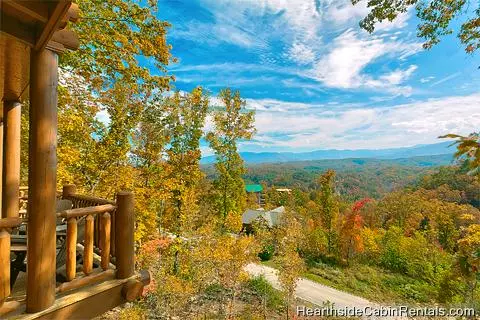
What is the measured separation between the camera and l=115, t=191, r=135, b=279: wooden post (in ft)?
8.66

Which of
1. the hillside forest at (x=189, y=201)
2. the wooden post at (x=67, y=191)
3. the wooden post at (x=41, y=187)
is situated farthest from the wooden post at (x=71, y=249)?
the hillside forest at (x=189, y=201)

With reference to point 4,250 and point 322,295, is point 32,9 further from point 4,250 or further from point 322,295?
point 322,295

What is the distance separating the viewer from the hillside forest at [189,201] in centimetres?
579

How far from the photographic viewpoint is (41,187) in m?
1.97

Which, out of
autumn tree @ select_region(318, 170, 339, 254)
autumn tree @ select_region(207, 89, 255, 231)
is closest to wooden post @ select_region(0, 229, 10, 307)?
autumn tree @ select_region(207, 89, 255, 231)

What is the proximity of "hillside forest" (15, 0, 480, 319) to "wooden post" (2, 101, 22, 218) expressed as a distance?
2465 mm

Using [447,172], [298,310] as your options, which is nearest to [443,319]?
[298,310]

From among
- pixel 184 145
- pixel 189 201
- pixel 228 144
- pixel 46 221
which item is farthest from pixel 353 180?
pixel 46 221

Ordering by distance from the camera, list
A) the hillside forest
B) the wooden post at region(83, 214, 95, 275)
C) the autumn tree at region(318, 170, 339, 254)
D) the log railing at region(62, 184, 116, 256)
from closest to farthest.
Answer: the wooden post at region(83, 214, 95, 275), the log railing at region(62, 184, 116, 256), the hillside forest, the autumn tree at region(318, 170, 339, 254)

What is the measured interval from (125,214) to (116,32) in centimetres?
450

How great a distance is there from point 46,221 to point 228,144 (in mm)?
12937

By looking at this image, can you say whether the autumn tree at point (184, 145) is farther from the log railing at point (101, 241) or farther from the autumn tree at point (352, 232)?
the autumn tree at point (352, 232)

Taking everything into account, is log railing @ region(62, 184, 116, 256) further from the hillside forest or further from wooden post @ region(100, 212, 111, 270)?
the hillside forest

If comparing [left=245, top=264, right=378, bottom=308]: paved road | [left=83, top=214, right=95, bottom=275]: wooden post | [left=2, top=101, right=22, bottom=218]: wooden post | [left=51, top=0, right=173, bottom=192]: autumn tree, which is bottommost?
[left=245, top=264, right=378, bottom=308]: paved road
